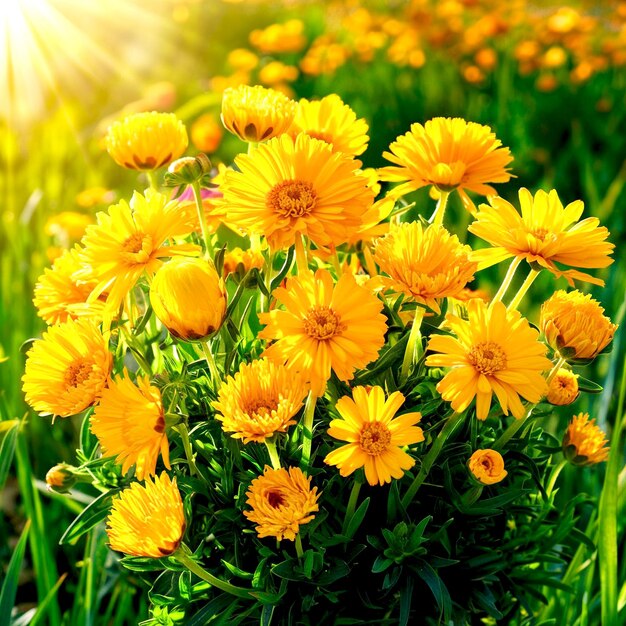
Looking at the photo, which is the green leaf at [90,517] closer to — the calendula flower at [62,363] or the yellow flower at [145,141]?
the calendula flower at [62,363]

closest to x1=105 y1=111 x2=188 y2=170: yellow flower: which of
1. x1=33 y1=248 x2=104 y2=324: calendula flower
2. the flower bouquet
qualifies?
the flower bouquet

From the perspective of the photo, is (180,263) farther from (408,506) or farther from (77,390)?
(408,506)

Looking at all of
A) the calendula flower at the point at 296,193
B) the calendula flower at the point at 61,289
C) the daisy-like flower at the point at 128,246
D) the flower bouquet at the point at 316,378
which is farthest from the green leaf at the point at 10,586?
the calendula flower at the point at 296,193

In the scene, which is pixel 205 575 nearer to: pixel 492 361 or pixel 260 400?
pixel 260 400

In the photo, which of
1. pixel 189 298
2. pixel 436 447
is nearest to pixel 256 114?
pixel 189 298

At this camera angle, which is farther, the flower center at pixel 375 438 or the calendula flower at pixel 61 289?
the calendula flower at pixel 61 289

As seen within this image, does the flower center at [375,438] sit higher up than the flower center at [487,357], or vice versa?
the flower center at [487,357]

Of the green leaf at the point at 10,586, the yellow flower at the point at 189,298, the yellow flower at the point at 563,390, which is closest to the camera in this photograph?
the yellow flower at the point at 189,298

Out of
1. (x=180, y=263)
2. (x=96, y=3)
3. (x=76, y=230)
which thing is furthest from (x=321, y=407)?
(x=96, y=3)
